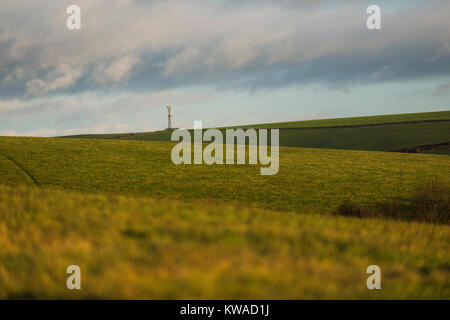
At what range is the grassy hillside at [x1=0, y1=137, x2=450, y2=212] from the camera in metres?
24.2

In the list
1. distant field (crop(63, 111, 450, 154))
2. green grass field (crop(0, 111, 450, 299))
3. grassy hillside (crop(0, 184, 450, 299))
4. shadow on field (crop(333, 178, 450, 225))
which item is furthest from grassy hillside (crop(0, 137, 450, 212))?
distant field (crop(63, 111, 450, 154))

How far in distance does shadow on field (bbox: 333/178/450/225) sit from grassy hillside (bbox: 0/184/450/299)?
1105 centimetres

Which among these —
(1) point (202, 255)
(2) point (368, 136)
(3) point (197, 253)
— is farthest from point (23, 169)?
(2) point (368, 136)

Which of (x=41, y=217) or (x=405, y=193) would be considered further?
(x=405, y=193)

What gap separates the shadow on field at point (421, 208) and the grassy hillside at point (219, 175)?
1.91 m

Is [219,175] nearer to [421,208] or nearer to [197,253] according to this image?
[421,208]

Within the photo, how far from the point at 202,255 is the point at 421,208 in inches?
759

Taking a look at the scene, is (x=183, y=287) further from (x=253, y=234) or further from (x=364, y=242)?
(x=364, y=242)

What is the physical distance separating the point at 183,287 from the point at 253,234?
2.79 meters

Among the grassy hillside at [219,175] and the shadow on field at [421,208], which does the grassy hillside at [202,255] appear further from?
the grassy hillside at [219,175]

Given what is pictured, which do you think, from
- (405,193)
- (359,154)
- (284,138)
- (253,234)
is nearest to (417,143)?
(359,154)

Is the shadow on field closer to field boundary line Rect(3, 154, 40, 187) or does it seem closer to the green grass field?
the green grass field
